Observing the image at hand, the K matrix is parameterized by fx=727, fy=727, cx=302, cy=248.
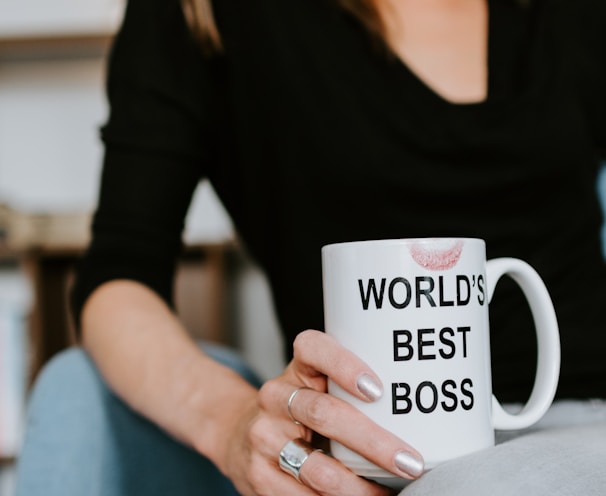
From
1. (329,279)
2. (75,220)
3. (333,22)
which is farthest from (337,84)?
(75,220)

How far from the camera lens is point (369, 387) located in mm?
438

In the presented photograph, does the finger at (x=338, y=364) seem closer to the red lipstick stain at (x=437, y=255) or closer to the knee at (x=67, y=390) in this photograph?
the red lipstick stain at (x=437, y=255)

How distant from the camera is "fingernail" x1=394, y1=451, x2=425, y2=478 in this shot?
0.44 metres

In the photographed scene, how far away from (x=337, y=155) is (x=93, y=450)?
38cm

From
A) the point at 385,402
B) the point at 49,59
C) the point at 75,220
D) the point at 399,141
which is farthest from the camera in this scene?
the point at 49,59

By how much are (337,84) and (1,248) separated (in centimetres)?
155

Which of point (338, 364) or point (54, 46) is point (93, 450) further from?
point (54, 46)

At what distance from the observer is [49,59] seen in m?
2.36

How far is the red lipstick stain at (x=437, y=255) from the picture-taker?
444 millimetres

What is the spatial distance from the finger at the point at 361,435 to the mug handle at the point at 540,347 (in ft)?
0.26

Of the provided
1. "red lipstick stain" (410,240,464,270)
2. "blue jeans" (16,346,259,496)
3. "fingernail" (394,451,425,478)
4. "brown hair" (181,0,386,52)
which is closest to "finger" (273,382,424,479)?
"fingernail" (394,451,425,478)

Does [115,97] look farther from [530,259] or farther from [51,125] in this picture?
[51,125]

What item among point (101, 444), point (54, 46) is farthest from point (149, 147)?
point (54, 46)

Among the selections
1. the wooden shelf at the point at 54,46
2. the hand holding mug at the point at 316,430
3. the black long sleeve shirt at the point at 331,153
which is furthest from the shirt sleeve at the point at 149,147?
the wooden shelf at the point at 54,46
